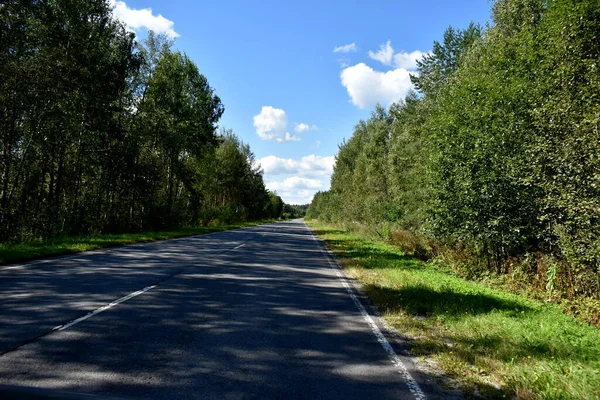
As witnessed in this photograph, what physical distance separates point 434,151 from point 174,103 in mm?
24568

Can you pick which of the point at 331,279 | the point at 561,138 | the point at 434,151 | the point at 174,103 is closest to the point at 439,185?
the point at 434,151

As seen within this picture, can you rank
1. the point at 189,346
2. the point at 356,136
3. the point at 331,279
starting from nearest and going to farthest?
the point at 189,346 < the point at 331,279 < the point at 356,136

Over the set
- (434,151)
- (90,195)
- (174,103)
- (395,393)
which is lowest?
(395,393)

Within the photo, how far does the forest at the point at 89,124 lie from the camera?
16.4 metres

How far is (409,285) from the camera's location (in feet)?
32.4

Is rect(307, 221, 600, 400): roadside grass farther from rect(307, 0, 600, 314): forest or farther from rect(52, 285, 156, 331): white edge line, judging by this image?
rect(52, 285, 156, 331): white edge line

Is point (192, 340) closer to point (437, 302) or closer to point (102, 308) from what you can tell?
point (102, 308)

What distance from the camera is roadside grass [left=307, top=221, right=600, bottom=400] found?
4.16m

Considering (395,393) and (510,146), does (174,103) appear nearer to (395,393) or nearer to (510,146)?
(510,146)

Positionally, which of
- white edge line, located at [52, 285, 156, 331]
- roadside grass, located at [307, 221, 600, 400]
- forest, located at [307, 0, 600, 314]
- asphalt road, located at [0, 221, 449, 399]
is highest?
forest, located at [307, 0, 600, 314]

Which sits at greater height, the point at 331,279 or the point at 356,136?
the point at 356,136

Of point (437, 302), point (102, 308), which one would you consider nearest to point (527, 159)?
point (437, 302)

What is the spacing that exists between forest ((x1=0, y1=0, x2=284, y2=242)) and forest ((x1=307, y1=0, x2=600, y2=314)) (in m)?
17.6

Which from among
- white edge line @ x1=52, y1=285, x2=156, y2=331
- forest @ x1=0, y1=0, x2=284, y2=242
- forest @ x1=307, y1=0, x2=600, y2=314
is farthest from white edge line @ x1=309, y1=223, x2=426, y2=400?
forest @ x1=0, y1=0, x2=284, y2=242
